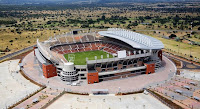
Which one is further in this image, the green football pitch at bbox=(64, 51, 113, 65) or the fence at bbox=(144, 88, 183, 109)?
the green football pitch at bbox=(64, 51, 113, 65)

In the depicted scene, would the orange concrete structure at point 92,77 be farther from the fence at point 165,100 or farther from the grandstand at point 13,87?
the fence at point 165,100

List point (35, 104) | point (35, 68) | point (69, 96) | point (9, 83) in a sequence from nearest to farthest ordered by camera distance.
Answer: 1. point (35, 104)
2. point (69, 96)
3. point (9, 83)
4. point (35, 68)

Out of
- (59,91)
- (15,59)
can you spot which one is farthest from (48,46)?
(59,91)

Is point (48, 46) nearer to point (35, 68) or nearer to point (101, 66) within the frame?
point (35, 68)

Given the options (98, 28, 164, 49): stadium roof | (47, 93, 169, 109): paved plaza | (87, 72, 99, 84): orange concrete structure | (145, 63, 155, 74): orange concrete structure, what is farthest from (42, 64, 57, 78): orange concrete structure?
(145, 63, 155, 74): orange concrete structure

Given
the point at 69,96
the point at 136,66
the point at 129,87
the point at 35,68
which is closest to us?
the point at 69,96

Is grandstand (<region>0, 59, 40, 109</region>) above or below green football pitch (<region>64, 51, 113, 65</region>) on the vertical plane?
below

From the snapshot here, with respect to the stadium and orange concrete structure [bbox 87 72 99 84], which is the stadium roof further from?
orange concrete structure [bbox 87 72 99 84]

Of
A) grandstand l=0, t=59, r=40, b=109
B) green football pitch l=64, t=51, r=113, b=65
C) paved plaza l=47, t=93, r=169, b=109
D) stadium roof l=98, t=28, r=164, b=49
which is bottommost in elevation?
paved plaza l=47, t=93, r=169, b=109

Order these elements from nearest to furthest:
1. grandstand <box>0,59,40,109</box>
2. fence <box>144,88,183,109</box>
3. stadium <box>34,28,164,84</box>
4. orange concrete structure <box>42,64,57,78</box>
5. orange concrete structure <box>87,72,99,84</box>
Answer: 1. fence <box>144,88,183,109</box>
2. grandstand <box>0,59,40,109</box>
3. orange concrete structure <box>87,72,99,84</box>
4. stadium <box>34,28,164,84</box>
5. orange concrete structure <box>42,64,57,78</box>
